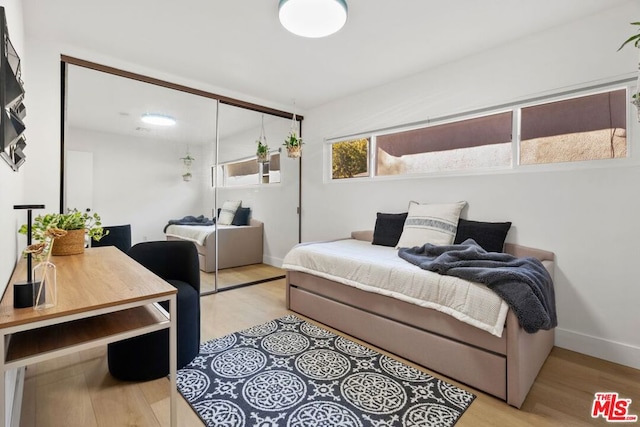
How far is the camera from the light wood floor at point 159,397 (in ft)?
5.10

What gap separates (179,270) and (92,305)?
113 cm

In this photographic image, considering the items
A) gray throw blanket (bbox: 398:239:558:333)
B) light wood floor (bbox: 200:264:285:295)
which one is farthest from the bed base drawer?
light wood floor (bbox: 200:264:285:295)

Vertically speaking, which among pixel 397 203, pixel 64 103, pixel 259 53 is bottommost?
pixel 397 203

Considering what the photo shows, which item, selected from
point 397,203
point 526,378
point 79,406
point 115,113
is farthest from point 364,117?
point 79,406

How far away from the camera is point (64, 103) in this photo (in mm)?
2662

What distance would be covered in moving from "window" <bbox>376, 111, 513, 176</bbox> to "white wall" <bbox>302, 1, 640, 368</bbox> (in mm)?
174

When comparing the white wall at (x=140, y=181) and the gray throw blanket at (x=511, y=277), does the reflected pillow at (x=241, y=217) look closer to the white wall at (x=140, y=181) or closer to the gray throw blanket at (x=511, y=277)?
the white wall at (x=140, y=181)

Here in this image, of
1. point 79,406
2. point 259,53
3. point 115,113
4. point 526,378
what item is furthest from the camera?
point 115,113

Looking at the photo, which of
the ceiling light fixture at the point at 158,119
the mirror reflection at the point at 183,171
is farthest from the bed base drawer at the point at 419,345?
the ceiling light fixture at the point at 158,119

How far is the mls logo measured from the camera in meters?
1.59

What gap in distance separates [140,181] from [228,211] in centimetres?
106

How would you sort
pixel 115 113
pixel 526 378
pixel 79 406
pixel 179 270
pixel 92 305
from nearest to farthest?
pixel 92 305 < pixel 79 406 < pixel 526 378 < pixel 179 270 < pixel 115 113

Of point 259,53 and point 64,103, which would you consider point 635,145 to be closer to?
point 259,53

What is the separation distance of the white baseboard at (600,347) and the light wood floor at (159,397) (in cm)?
5
